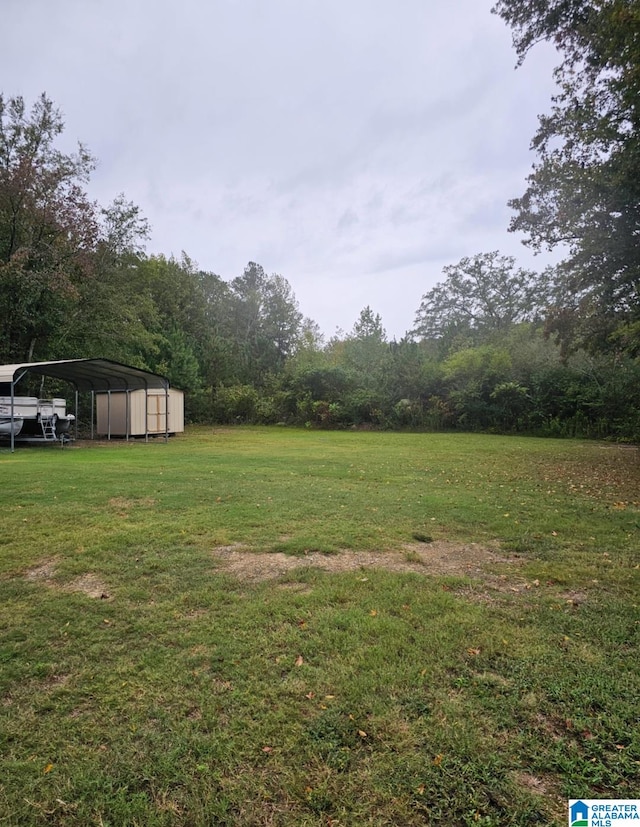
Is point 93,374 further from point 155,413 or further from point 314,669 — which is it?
point 314,669

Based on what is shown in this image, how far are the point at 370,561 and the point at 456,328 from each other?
3662 cm

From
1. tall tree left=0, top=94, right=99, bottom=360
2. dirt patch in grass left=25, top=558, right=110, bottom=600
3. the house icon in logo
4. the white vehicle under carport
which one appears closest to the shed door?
the white vehicle under carport

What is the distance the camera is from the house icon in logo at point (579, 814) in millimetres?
1406

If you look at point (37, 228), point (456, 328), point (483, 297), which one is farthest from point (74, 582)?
point (483, 297)

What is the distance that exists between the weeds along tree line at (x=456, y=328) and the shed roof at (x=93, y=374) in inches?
127

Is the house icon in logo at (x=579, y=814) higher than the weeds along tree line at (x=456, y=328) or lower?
lower

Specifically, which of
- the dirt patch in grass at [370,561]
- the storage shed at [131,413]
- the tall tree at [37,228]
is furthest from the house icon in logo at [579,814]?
the tall tree at [37,228]

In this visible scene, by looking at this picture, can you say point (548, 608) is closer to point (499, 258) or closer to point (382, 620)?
point (382, 620)

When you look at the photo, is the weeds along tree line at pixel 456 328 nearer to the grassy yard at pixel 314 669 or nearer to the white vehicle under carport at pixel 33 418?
the white vehicle under carport at pixel 33 418

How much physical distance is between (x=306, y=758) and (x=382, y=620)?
1.08 metres

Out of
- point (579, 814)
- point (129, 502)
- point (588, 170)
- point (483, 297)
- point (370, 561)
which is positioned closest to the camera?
point (579, 814)

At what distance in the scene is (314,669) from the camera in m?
2.12

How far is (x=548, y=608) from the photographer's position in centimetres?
282

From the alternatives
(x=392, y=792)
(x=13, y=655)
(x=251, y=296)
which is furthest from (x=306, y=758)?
(x=251, y=296)
